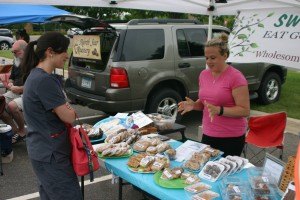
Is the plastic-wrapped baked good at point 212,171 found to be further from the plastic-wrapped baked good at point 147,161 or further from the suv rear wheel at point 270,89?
the suv rear wheel at point 270,89

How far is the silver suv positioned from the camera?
6027mm

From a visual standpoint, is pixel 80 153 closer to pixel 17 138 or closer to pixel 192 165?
pixel 192 165

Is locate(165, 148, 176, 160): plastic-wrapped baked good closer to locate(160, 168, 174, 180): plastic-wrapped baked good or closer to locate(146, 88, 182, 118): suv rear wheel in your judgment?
locate(160, 168, 174, 180): plastic-wrapped baked good

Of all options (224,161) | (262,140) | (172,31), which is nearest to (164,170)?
(224,161)

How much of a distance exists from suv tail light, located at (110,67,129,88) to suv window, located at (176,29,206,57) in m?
1.35

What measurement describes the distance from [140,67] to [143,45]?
0.44 m

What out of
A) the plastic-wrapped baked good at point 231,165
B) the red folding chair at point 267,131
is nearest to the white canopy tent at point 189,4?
the red folding chair at point 267,131

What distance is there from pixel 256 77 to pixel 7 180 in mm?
5797

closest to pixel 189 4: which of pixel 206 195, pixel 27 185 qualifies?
pixel 206 195

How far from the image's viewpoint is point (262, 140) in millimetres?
4848

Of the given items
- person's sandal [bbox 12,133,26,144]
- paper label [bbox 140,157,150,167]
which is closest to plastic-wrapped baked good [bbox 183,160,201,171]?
paper label [bbox 140,157,150,167]

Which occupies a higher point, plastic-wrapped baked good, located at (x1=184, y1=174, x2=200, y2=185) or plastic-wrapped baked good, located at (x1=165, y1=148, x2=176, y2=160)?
plastic-wrapped baked good, located at (x1=184, y1=174, x2=200, y2=185)

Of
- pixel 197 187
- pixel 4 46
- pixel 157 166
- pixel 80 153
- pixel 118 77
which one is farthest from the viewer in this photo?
pixel 4 46

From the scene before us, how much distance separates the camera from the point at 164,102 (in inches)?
266
